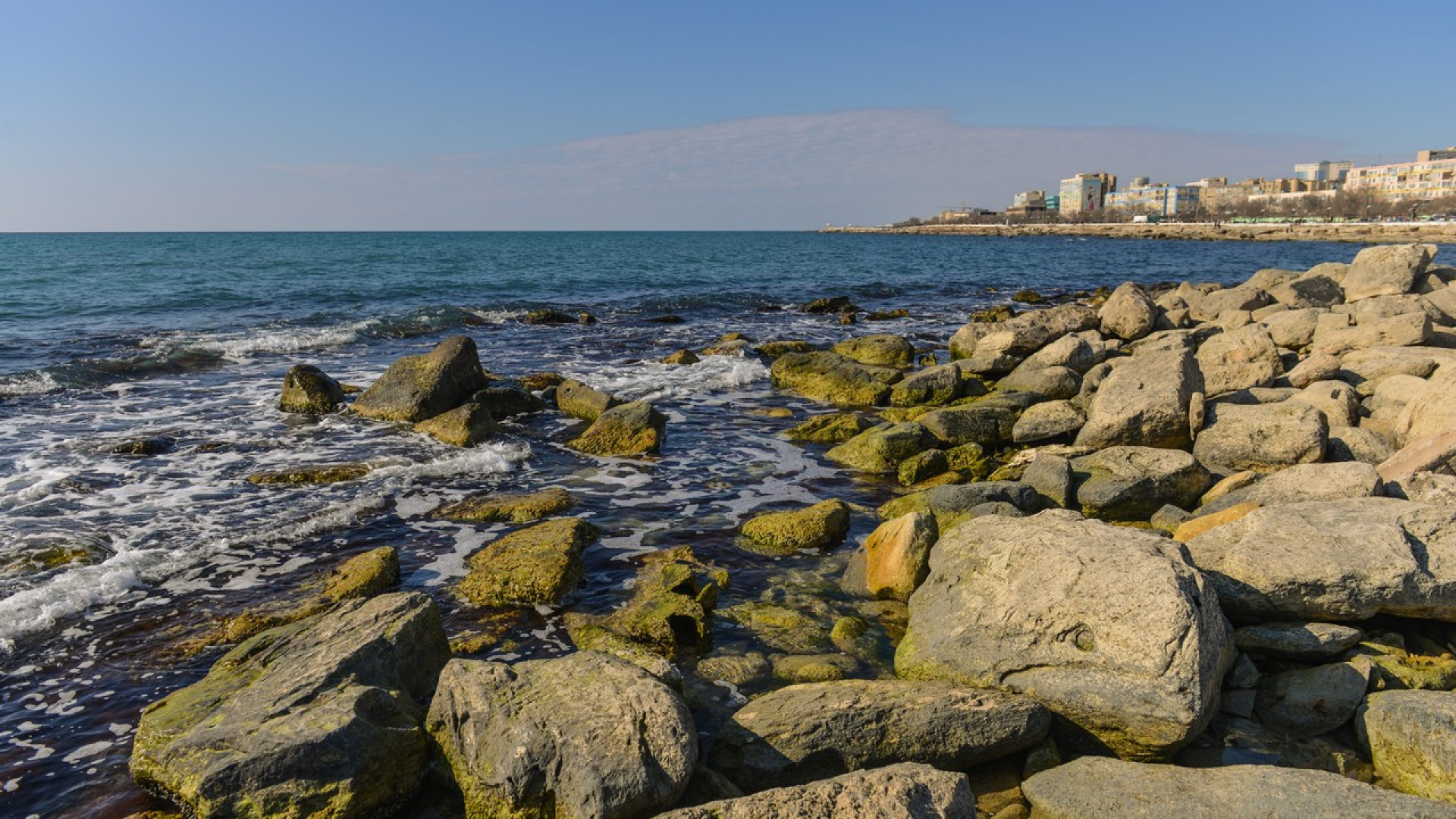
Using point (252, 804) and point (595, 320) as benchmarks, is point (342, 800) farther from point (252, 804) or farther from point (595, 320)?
point (595, 320)

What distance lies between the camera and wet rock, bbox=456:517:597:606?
757cm

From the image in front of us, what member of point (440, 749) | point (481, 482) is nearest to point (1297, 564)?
point (440, 749)

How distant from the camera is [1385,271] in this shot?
711 inches

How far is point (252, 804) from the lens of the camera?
451 centimetres

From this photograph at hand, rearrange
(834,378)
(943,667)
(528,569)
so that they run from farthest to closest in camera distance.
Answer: (834,378) → (528,569) → (943,667)

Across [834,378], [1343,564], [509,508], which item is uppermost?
[1343,564]

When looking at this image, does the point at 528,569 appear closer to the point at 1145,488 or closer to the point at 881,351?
the point at 1145,488

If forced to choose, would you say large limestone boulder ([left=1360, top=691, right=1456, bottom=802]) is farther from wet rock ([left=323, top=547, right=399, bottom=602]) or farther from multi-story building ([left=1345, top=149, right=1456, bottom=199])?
multi-story building ([left=1345, top=149, right=1456, bottom=199])

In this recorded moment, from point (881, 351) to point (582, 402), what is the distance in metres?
8.05

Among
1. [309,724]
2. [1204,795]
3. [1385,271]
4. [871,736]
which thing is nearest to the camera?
[1204,795]

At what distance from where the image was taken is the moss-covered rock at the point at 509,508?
973 centimetres

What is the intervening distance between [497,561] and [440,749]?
308cm

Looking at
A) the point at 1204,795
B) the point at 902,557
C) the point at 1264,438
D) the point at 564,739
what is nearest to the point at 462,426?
the point at 902,557

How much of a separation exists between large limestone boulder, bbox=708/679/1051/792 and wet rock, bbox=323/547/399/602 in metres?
3.99
